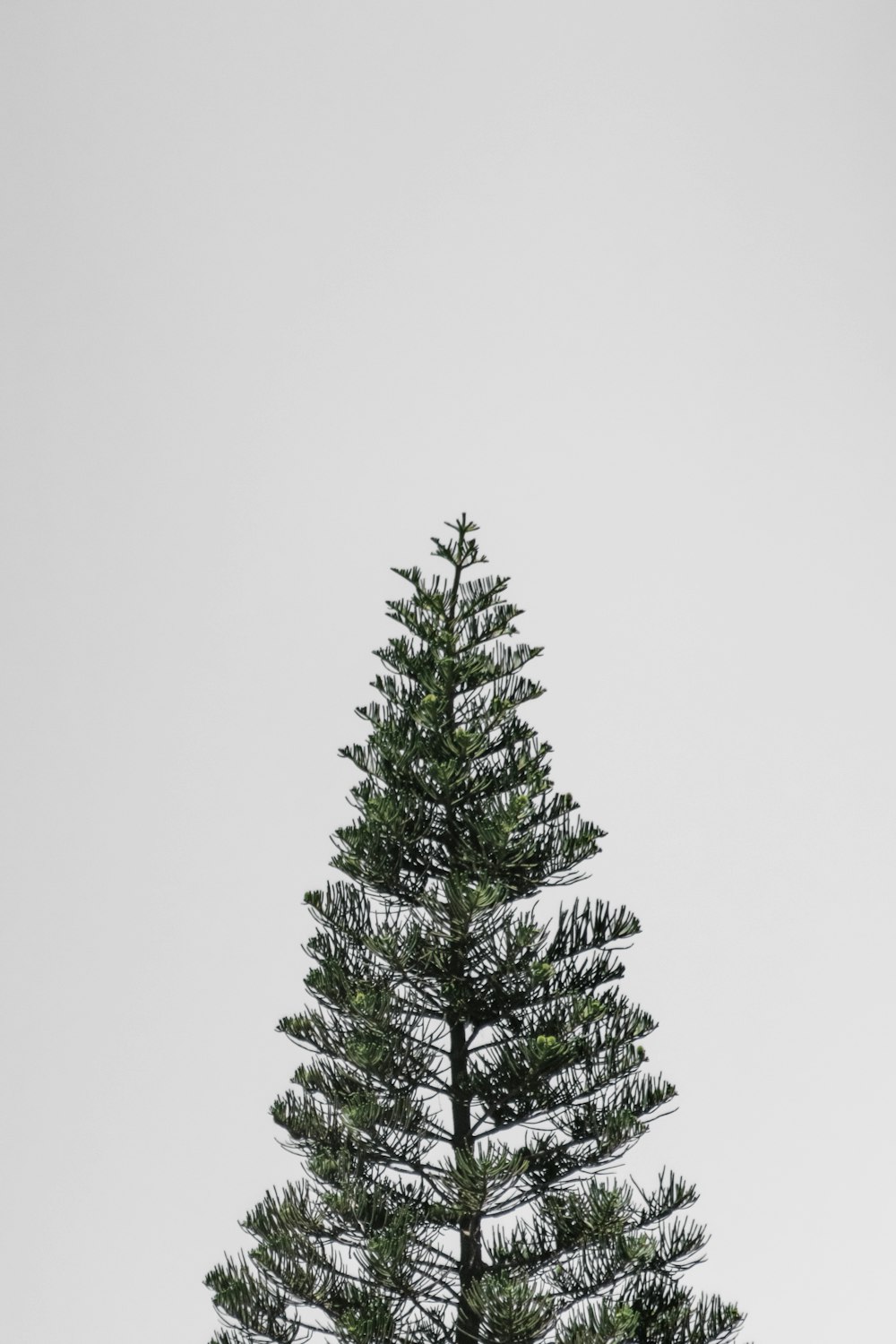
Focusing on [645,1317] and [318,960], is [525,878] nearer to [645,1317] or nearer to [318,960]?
[318,960]

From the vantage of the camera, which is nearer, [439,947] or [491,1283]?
[491,1283]

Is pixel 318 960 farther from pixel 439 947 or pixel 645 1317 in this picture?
Answer: pixel 645 1317

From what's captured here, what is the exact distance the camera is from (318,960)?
574cm

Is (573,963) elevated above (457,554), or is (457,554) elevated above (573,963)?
(457,554)

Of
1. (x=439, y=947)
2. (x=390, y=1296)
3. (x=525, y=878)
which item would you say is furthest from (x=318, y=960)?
(x=390, y=1296)

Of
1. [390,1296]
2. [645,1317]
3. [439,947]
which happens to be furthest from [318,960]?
[645,1317]

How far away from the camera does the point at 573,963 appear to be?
18.7ft

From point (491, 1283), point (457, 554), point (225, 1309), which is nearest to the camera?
point (491, 1283)

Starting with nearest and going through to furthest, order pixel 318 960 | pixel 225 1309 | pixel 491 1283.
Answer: pixel 491 1283 → pixel 225 1309 → pixel 318 960

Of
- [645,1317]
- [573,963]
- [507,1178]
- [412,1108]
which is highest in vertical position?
[573,963]

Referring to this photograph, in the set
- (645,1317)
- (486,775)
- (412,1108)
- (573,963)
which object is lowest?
(645,1317)

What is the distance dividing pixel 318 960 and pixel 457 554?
188cm

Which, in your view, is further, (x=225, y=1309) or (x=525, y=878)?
(x=525, y=878)

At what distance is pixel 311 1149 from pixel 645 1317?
4.67 ft
